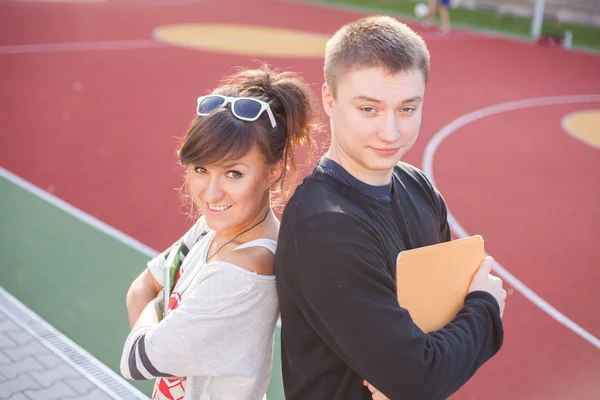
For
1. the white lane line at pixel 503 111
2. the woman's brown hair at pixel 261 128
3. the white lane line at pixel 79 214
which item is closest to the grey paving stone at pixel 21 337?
the white lane line at pixel 79 214

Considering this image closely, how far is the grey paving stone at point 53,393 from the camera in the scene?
392 centimetres

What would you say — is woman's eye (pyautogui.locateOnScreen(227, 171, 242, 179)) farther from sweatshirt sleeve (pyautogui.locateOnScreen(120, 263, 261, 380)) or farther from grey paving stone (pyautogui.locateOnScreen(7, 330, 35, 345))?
grey paving stone (pyautogui.locateOnScreen(7, 330, 35, 345))

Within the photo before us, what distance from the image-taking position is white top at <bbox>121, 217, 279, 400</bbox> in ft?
7.20

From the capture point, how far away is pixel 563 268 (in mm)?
6148

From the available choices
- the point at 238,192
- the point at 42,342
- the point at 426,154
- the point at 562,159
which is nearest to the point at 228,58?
the point at 426,154

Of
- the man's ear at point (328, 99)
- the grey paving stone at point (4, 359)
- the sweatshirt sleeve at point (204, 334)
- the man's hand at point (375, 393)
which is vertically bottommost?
the grey paving stone at point (4, 359)

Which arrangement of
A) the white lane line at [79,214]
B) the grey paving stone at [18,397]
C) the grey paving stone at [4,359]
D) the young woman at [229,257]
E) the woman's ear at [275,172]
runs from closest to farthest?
the young woman at [229,257]
the woman's ear at [275,172]
the grey paving stone at [18,397]
the grey paving stone at [4,359]
the white lane line at [79,214]

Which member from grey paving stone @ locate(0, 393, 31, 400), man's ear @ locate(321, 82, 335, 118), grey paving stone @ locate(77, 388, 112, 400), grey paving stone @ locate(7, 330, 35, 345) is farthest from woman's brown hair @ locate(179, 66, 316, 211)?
grey paving stone @ locate(7, 330, 35, 345)

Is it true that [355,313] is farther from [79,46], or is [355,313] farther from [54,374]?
[79,46]

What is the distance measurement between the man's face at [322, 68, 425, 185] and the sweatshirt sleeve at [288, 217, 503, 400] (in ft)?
0.82

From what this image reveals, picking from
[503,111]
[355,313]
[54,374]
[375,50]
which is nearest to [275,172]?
[375,50]

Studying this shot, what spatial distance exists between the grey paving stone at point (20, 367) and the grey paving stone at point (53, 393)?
20cm

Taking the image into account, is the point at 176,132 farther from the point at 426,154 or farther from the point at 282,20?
the point at 282,20

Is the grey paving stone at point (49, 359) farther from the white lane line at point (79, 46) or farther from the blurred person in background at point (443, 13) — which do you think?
the blurred person in background at point (443, 13)
